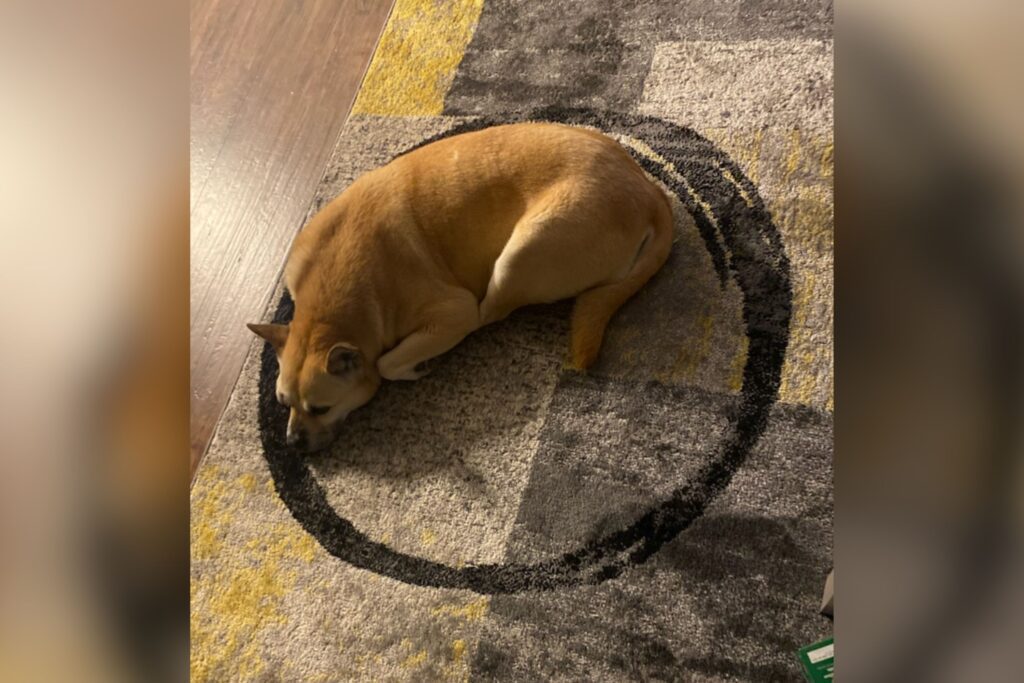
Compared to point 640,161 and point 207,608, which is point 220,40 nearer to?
point 640,161

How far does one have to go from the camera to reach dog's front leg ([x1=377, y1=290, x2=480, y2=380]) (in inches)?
71.8

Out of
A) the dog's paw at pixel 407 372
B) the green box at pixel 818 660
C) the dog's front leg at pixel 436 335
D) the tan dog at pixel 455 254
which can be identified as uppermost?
the tan dog at pixel 455 254

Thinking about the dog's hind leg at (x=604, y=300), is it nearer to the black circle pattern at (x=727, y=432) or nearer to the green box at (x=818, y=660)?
the black circle pattern at (x=727, y=432)

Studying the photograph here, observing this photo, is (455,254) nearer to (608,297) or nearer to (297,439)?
(608,297)

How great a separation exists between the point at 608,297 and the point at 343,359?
2.13ft

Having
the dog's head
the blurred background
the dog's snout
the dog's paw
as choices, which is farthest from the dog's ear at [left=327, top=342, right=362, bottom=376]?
the blurred background

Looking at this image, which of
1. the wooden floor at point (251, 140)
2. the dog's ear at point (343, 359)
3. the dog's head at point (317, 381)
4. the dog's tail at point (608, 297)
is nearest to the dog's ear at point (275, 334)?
the dog's head at point (317, 381)

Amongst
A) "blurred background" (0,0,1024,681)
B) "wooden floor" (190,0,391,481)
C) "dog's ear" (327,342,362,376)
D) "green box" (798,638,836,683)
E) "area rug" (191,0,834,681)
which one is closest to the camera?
"blurred background" (0,0,1024,681)

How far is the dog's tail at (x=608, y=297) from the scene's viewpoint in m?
1.80

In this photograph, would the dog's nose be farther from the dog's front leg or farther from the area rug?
the dog's front leg

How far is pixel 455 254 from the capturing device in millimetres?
1816
